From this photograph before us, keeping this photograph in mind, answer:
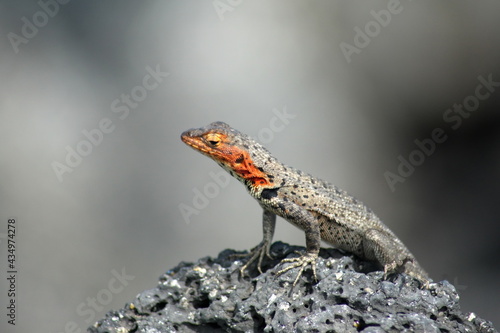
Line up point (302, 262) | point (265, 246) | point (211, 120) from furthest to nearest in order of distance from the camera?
1. point (211, 120)
2. point (265, 246)
3. point (302, 262)

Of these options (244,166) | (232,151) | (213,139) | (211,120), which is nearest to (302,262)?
(244,166)

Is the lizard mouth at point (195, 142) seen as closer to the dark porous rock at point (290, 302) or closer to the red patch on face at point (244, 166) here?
the red patch on face at point (244, 166)

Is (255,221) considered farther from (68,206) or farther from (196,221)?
(68,206)

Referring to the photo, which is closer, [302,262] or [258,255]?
[302,262]

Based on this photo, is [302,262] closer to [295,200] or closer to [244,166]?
[295,200]

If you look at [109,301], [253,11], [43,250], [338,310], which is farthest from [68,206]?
[338,310]

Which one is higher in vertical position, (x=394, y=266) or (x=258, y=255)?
(x=394, y=266)

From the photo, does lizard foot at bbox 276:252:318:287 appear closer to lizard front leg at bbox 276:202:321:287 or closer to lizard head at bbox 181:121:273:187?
lizard front leg at bbox 276:202:321:287
